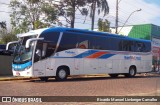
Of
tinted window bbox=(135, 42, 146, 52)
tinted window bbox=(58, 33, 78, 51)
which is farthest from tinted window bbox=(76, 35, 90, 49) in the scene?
tinted window bbox=(135, 42, 146, 52)

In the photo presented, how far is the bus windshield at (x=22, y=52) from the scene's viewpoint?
21.7m

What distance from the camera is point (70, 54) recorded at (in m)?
23.7

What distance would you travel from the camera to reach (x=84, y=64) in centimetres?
2506

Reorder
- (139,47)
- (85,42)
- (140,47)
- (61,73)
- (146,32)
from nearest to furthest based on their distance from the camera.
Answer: (61,73)
(85,42)
(139,47)
(140,47)
(146,32)

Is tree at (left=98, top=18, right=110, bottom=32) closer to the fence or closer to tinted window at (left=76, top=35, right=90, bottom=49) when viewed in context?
the fence

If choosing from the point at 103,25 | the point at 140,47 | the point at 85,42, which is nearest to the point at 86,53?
the point at 85,42

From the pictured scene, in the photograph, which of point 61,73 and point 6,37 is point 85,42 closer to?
point 61,73

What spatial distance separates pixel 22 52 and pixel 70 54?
3.30 meters

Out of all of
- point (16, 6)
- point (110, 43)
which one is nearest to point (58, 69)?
point (110, 43)

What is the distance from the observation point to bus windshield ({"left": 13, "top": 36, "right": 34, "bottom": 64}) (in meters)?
21.7

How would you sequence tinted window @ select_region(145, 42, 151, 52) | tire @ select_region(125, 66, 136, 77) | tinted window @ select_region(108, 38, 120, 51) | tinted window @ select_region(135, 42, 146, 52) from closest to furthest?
tinted window @ select_region(108, 38, 120, 51), tire @ select_region(125, 66, 136, 77), tinted window @ select_region(135, 42, 146, 52), tinted window @ select_region(145, 42, 151, 52)

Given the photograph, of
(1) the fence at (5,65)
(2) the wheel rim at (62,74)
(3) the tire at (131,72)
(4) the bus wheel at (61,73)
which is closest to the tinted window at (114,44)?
(3) the tire at (131,72)

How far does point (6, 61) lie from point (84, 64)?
760cm

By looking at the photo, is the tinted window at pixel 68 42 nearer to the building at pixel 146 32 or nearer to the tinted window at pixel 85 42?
the tinted window at pixel 85 42
